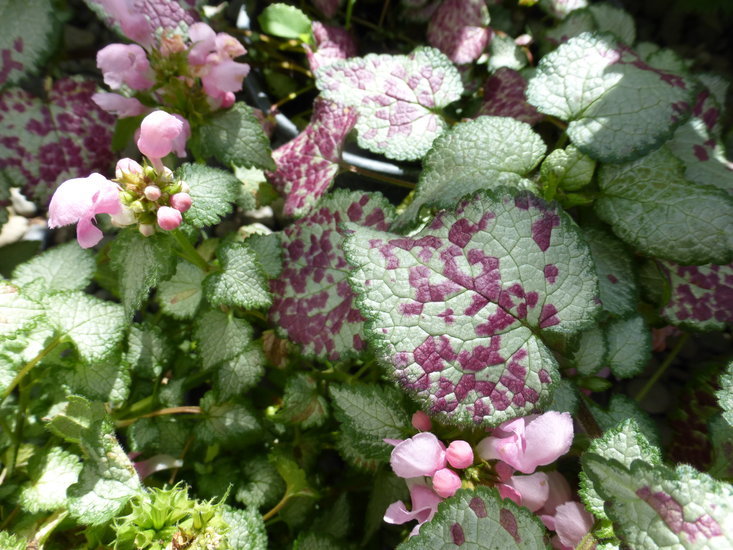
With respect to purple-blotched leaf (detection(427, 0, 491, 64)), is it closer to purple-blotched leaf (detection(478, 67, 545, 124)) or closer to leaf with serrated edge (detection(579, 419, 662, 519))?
purple-blotched leaf (detection(478, 67, 545, 124))

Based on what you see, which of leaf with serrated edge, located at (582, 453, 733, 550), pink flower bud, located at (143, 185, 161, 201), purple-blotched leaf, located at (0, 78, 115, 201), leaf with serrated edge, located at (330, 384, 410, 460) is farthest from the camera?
purple-blotched leaf, located at (0, 78, 115, 201)

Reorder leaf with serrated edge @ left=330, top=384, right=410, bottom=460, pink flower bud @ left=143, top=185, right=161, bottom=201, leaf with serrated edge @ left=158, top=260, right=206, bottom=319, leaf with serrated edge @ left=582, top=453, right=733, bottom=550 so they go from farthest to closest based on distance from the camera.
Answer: leaf with serrated edge @ left=158, top=260, right=206, bottom=319 → leaf with serrated edge @ left=330, top=384, right=410, bottom=460 → pink flower bud @ left=143, top=185, right=161, bottom=201 → leaf with serrated edge @ left=582, top=453, right=733, bottom=550

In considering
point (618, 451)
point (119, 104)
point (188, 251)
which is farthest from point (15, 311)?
point (618, 451)

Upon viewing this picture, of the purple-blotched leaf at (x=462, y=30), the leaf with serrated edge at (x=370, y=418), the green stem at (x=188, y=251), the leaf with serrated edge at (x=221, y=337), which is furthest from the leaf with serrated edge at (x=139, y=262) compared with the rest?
the purple-blotched leaf at (x=462, y=30)

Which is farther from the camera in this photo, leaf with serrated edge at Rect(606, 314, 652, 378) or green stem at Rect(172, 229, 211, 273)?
leaf with serrated edge at Rect(606, 314, 652, 378)

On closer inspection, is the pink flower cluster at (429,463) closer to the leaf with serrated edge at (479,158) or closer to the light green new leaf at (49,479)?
the leaf with serrated edge at (479,158)

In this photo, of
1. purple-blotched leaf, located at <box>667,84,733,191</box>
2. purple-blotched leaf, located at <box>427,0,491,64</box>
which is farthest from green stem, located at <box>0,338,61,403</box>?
purple-blotched leaf, located at <box>667,84,733,191</box>
